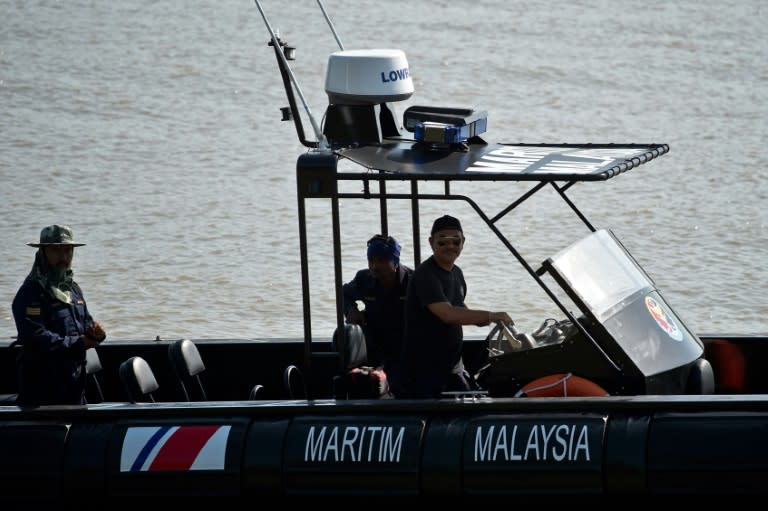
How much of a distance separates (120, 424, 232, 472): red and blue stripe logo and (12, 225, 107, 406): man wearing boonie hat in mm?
516

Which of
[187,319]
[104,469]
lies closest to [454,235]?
[104,469]

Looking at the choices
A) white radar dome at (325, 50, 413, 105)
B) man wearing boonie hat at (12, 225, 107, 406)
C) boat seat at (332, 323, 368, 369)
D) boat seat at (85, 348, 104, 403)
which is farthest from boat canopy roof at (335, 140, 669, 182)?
boat seat at (85, 348, 104, 403)

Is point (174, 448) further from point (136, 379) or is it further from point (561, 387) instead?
point (561, 387)

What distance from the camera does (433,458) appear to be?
5809 millimetres

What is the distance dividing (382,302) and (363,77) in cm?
111

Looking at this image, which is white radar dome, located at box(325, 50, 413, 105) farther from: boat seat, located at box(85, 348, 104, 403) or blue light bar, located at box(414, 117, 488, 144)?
A: boat seat, located at box(85, 348, 104, 403)

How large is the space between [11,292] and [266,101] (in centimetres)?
720

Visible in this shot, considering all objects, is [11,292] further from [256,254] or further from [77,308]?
[77,308]

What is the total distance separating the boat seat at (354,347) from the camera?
647 centimetres

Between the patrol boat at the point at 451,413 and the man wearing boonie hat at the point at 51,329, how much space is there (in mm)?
209

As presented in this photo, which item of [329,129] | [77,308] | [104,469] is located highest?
[329,129]

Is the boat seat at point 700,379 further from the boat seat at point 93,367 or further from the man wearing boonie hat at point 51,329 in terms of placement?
the boat seat at point 93,367

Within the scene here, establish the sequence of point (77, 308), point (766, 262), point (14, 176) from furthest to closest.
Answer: point (14, 176), point (766, 262), point (77, 308)

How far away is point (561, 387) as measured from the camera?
6078mm
